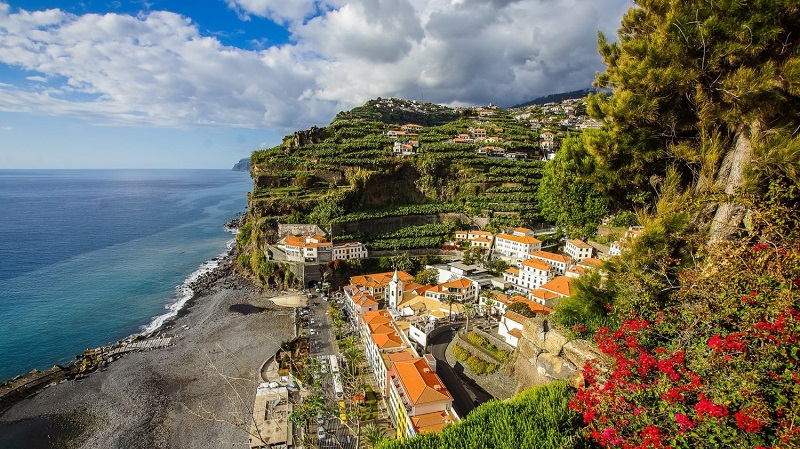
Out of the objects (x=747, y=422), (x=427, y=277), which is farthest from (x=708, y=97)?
(x=427, y=277)

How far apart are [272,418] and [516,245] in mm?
25364

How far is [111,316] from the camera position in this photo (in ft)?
101

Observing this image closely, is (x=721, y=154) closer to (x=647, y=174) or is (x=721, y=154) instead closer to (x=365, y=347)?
(x=647, y=174)

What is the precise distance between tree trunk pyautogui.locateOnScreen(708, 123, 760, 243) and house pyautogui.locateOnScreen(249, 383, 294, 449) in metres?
16.8

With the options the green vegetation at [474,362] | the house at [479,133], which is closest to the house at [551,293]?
the green vegetation at [474,362]

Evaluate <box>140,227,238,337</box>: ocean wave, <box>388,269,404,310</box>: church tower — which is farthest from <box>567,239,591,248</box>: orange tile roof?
<box>140,227,238,337</box>: ocean wave

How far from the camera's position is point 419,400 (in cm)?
1409

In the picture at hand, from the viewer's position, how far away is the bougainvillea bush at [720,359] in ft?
12.2

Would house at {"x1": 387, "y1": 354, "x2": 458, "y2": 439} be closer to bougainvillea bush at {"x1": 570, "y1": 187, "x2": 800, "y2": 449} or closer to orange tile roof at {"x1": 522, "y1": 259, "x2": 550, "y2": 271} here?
bougainvillea bush at {"x1": 570, "y1": 187, "x2": 800, "y2": 449}

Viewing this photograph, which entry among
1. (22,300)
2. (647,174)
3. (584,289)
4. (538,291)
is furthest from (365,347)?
(22,300)

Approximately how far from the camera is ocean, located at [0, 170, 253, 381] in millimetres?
27250

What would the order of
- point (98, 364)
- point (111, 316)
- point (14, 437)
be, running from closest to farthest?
point (14, 437) < point (98, 364) < point (111, 316)

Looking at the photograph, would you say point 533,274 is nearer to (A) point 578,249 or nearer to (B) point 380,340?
(A) point 578,249

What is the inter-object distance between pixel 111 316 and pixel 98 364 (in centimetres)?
881
